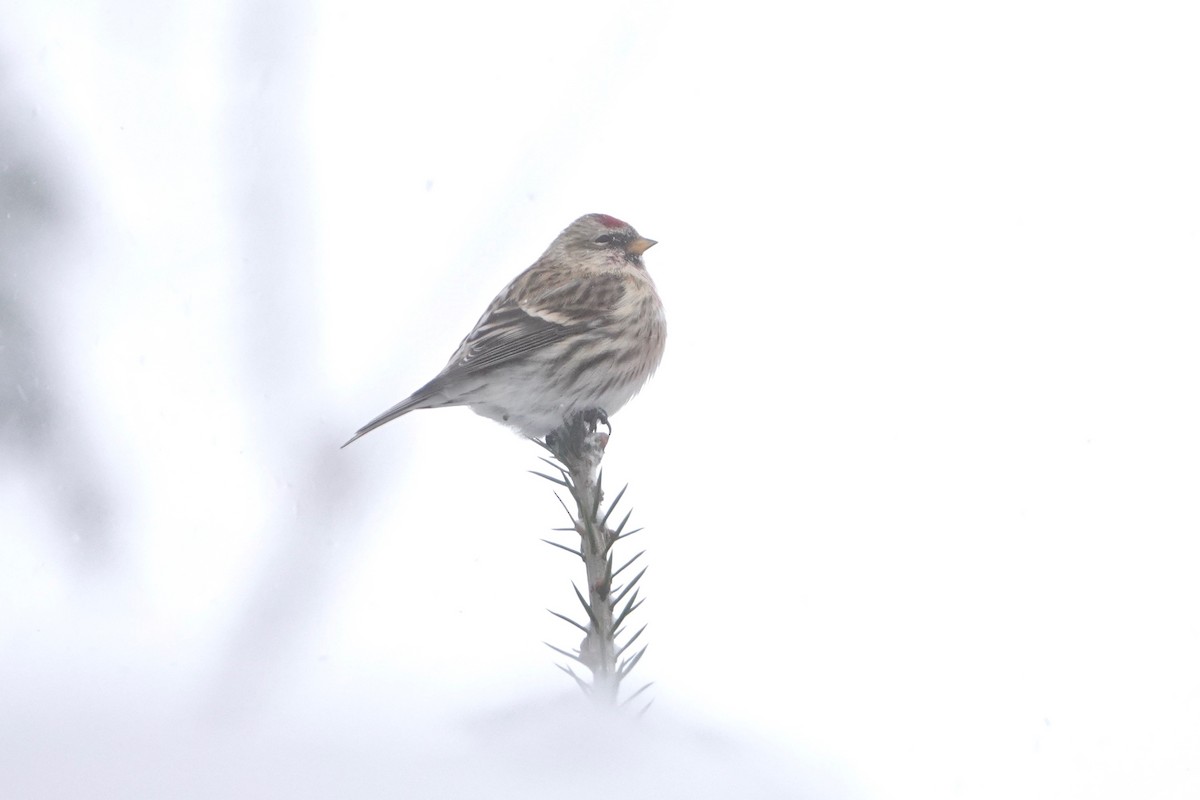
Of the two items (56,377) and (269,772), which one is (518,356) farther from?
(269,772)

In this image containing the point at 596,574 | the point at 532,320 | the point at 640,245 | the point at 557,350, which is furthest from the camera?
the point at 640,245

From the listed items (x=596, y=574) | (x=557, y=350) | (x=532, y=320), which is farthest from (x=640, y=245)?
(x=596, y=574)

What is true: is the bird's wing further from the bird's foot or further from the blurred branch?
the blurred branch

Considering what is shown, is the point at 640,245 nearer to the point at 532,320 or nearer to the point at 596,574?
the point at 532,320

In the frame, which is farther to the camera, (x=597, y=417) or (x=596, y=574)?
(x=597, y=417)

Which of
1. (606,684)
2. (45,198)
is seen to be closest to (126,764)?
(606,684)

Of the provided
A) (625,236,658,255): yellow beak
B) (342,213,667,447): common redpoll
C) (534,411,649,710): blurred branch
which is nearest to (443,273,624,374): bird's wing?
(342,213,667,447): common redpoll

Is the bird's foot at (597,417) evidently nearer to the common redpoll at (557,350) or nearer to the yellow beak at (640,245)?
the common redpoll at (557,350)
